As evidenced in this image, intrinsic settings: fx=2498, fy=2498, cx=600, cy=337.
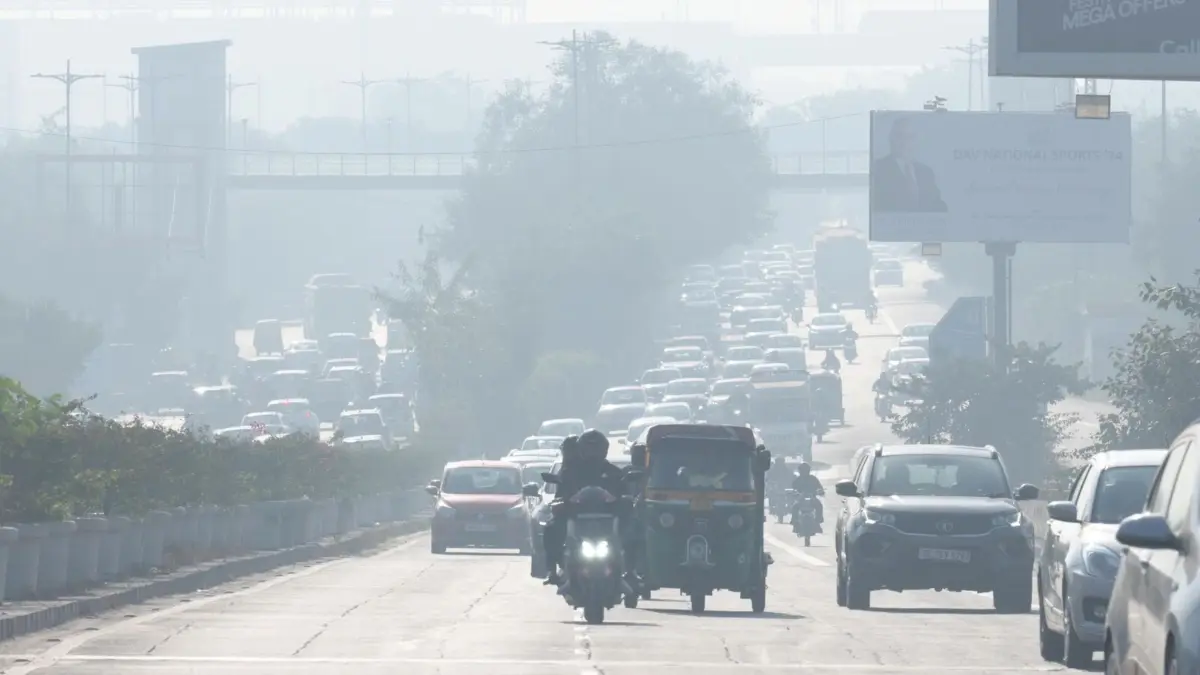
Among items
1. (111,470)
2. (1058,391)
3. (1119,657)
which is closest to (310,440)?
(111,470)

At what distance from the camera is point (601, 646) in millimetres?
17688

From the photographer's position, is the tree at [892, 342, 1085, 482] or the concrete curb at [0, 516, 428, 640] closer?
the concrete curb at [0, 516, 428, 640]

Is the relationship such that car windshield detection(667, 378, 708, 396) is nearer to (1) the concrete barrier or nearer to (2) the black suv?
(1) the concrete barrier

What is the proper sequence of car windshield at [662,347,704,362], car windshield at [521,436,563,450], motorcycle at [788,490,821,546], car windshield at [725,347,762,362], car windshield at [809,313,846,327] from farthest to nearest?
car windshield at [809,313,846,327] < car windshield at [662,347,704,362] < car windshield at [725,347,762,362] < car windshield at [521,436,563,450] < motorcycle at [788,490,821,546]

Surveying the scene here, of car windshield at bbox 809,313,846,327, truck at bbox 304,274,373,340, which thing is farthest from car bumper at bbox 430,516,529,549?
truck at bbox 304,274,373,340

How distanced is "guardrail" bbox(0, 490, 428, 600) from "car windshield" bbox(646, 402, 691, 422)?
3317cm

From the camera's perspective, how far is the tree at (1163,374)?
3428cm

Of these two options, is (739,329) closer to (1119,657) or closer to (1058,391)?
(1058,391)

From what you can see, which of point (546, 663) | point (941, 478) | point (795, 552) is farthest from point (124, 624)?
point (795, 552)

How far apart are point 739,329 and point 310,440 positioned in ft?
270

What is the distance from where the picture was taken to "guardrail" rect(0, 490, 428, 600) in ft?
66.6

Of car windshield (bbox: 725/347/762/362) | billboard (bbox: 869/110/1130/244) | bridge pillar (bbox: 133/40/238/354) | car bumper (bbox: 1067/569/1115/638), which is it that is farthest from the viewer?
bridge pillar (bbox: 133/40/238/354)

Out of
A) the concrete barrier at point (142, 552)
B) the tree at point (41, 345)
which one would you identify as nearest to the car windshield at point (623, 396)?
the tree at point (41, 345)

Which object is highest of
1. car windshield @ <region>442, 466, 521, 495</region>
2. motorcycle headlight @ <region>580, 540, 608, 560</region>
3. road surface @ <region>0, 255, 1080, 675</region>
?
motorcycle headlight @ <region>580, 540, 608, 560</region>
